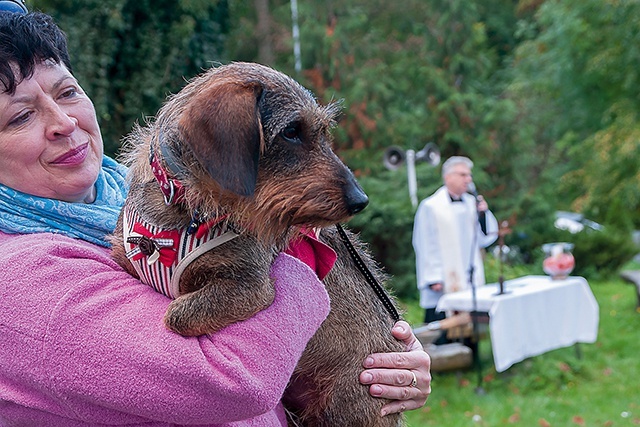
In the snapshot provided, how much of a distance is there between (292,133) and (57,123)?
68 centimetres

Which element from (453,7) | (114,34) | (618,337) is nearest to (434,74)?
(453,7)

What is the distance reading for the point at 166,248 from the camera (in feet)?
5.77

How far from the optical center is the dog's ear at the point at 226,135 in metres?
1.64

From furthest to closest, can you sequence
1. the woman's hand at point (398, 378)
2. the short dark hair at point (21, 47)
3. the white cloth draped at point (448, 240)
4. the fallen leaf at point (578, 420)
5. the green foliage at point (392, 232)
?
the green foliage at point (392, 232) < the white cloth draped at point (448, 240) < the fallen leaf at point (578, 420) < the woman's hand at point (398, 378) < the short dark hair at point (21, 47)

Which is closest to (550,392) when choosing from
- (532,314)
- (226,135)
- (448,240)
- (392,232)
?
(532,314)

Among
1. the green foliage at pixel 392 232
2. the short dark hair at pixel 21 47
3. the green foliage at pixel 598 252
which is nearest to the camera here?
the short dark hair at pixel 21 47

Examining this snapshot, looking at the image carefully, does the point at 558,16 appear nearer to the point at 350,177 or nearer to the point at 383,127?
the point at 383,127

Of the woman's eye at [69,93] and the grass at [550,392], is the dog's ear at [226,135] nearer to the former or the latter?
the woman's eye at [69,93]

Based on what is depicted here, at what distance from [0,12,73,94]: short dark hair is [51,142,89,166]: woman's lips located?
0.22 m

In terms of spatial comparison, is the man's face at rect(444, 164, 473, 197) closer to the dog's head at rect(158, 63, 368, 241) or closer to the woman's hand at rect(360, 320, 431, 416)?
the woman's hand at rect(360, 320, 431, 416)

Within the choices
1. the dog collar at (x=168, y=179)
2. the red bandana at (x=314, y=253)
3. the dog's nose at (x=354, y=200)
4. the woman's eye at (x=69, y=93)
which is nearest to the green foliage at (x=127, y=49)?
the woman's eye at (x=69, y=93)

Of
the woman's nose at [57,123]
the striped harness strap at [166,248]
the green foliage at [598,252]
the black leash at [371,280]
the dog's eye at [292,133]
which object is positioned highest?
the woman's nose at [57,123]

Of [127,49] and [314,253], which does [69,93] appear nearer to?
[314,253]

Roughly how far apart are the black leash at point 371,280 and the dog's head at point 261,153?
0.54 metres
